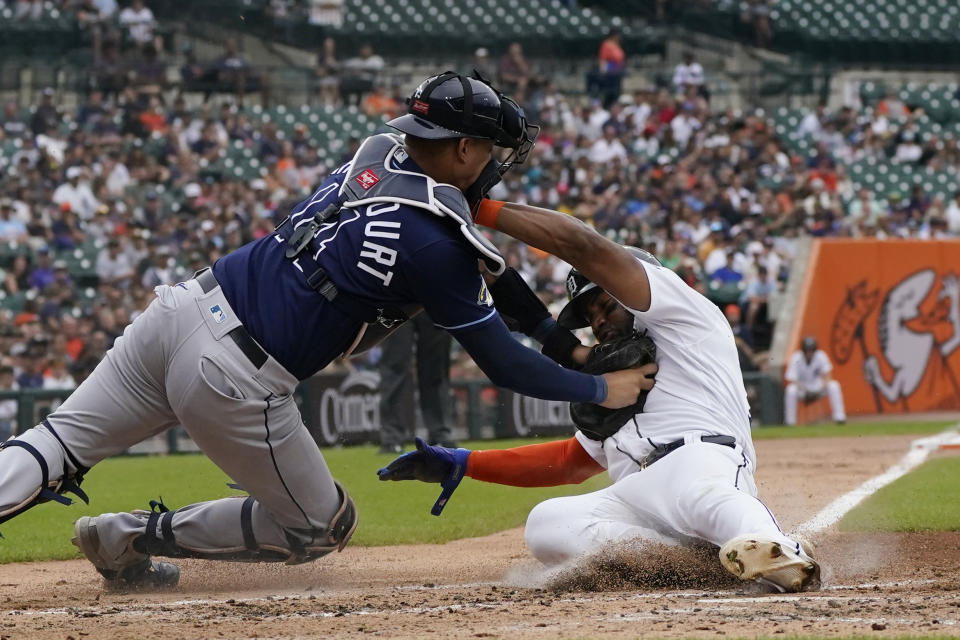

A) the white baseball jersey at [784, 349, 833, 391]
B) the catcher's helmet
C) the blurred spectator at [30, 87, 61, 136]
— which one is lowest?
the white baseball jersey at [784, 349, 833, 391]

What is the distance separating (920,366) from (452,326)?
47.6ft

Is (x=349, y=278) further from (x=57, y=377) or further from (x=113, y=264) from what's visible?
(x=113, y=264)

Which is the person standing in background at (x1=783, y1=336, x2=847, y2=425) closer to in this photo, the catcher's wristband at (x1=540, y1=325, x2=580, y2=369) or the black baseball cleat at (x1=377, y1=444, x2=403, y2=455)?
the black baseball cleat at (x1=377, y1=444, x2=403, y2=455)

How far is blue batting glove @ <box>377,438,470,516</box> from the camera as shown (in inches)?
203

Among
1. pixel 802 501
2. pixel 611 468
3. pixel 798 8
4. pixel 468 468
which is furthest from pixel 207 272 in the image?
pixel 798 8

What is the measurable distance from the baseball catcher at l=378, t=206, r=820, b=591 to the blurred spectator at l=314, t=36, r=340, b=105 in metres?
16.9

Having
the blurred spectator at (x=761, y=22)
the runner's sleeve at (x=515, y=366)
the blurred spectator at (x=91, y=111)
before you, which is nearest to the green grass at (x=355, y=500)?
the runner's sleeve at (x=515, y=366)

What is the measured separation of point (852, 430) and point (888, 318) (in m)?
3.24

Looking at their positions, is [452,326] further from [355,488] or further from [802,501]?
[355,488]

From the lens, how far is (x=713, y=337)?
506 cm

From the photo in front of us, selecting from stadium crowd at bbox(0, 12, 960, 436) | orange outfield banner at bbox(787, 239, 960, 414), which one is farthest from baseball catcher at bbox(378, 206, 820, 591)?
orange outfield banner at bbox(787, 239, 960, 414)

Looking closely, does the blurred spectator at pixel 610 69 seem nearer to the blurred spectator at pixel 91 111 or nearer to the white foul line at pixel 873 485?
the blurred spectator at pixel 91 111

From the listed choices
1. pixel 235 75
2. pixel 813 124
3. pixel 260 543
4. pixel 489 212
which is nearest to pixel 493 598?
pixel 260 543

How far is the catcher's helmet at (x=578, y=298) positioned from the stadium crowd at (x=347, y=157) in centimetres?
932
